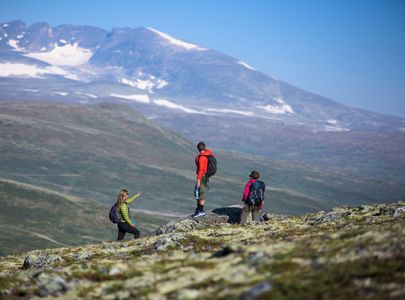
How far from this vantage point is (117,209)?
30.5 metres

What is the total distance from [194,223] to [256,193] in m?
5.15

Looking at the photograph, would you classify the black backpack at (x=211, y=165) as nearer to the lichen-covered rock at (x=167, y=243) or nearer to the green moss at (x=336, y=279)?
the lichen-covered rock at (x=167, y=243)

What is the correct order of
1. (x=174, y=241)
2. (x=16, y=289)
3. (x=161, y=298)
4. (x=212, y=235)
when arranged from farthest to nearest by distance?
(x=212, y=235) → (x=174, y=241) → (x=16, y=289) → (x=161, y=298)

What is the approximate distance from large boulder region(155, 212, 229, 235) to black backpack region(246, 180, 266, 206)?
4.09 meters

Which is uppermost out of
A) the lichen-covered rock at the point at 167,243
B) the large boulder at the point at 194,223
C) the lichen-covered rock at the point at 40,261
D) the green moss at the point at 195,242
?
the green moss at the point at 195,242

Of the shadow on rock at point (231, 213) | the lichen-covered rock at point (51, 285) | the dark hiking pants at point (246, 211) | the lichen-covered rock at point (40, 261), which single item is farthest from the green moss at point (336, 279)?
the shadow on rock at point (231, 213)

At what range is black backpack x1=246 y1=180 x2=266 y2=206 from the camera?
2989 cm

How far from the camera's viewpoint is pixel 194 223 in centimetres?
3372

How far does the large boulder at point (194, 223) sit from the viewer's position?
33094 mm

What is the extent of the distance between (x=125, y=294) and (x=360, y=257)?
531 centimetres

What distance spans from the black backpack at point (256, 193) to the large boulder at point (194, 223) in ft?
13.4

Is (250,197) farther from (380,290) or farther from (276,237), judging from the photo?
(380,290)

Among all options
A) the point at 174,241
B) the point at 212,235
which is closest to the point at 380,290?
the point at 174,241

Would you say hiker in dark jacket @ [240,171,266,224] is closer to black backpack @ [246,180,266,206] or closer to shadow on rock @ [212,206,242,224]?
black backpack @ [246,180,266,206]
